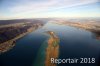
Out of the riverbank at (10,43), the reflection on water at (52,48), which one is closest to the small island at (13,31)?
the riverbank at (10,43)

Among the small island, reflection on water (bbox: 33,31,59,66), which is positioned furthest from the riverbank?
reflection on water (bbox: 33,31,59,66)

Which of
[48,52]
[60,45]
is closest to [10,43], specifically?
[48,52]

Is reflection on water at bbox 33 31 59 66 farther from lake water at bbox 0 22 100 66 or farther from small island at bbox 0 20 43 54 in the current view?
small island at bbox 0 20 43 54

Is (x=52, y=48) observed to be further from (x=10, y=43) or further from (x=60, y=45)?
Answer: (x=10, y=43)

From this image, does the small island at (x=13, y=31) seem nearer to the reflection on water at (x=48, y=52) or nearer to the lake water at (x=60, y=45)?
the lake water at (x=60, y=45)

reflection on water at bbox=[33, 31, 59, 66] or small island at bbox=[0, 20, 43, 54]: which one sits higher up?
small island at bbox=[0, 20, 43, 54]

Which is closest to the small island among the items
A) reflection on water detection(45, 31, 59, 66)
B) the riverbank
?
the riverbank

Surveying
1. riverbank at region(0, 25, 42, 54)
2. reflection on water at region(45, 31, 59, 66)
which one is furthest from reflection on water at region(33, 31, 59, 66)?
riverbank at region(0, 25, 42, 54)

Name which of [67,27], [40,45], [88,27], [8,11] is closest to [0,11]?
[8,11]
